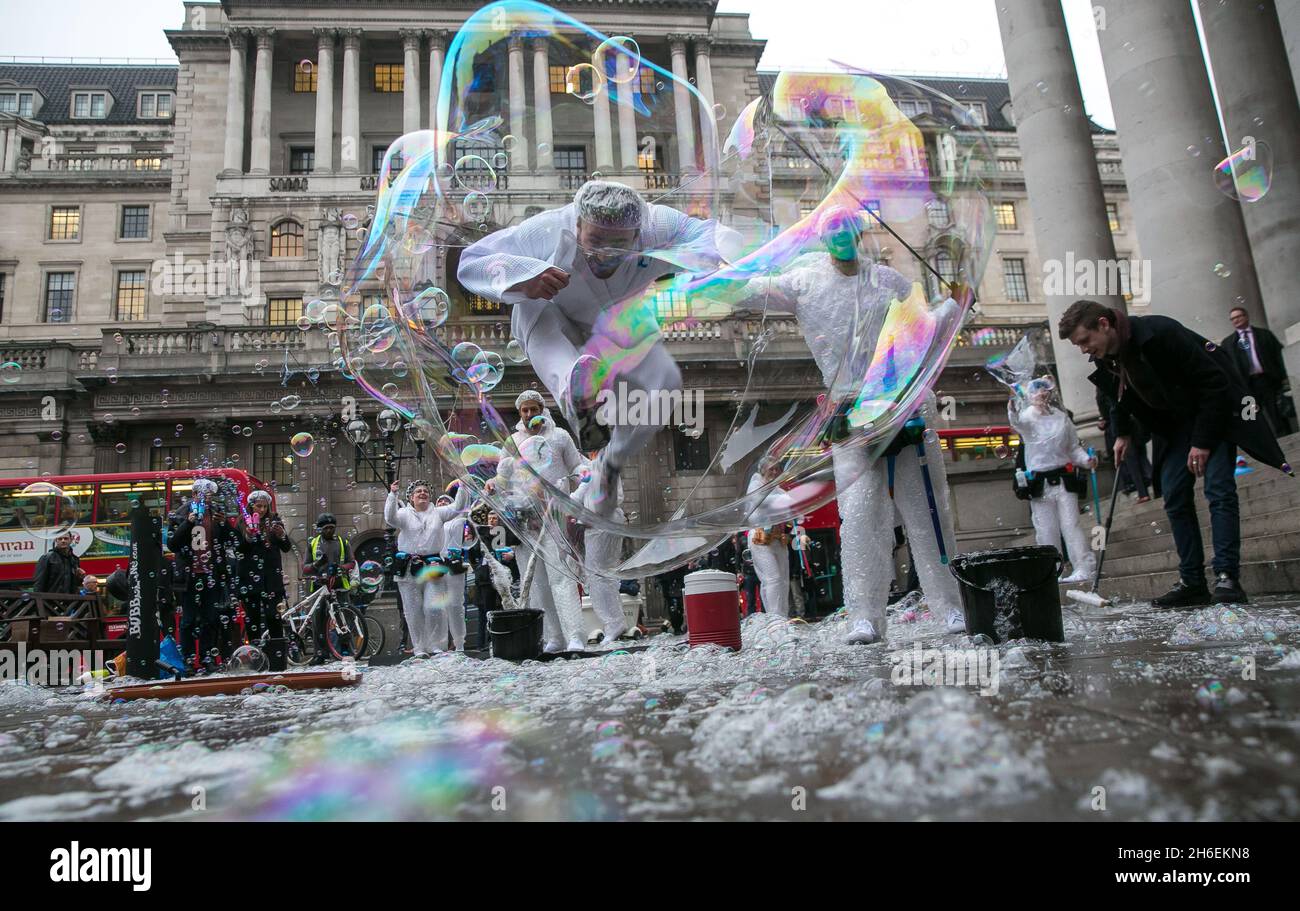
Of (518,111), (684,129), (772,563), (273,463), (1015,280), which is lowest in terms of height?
(772,563)

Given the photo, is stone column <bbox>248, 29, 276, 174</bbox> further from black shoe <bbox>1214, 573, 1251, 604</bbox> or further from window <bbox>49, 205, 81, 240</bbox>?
black shoe <bbox>1214, 573, 1251, 604</bbox>

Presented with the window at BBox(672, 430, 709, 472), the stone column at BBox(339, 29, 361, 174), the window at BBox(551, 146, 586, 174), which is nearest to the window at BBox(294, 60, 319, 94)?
the stone column at BBox(339, 29, 361, 174)

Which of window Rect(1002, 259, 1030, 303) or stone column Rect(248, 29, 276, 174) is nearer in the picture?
stone column Rect(248, 29, 276, 174)

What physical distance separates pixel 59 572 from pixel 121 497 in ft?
35.8

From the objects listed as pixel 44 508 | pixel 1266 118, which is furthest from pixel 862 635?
pixel 44 508

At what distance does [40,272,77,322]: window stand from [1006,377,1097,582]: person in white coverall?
4345 cm

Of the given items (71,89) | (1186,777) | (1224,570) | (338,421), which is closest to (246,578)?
(1224,570)

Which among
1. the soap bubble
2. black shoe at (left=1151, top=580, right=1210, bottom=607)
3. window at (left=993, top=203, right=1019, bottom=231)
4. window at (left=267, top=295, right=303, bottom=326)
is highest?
window at (left=993, top=203, right=1019, bottom=231)

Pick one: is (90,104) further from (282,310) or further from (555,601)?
(555,601)

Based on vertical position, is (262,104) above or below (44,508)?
above

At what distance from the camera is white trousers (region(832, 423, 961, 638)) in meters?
4.45

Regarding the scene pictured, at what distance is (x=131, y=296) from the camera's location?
3919 centimetres

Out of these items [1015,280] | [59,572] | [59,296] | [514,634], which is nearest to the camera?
[514,634]
